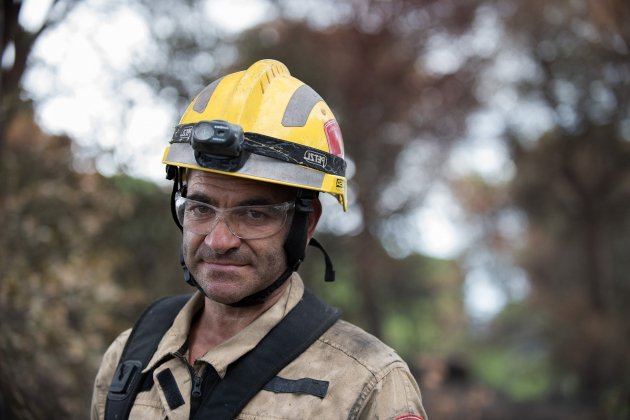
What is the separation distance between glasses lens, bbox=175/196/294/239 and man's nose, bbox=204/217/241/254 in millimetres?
13

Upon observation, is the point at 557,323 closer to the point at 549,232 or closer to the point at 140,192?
the point at 549,232

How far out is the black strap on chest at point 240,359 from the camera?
7.54 ft

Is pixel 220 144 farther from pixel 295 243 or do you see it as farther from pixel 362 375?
pixel 362 375

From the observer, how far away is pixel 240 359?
239cm

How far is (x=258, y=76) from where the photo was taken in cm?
256

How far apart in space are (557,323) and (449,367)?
2.01 meters

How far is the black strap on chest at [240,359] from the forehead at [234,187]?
1.32ft

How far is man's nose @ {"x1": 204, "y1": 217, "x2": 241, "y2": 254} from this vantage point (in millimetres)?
2389

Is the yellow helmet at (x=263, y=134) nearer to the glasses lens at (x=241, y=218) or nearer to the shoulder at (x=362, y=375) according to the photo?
the glasses lens at (x=241, y=218)

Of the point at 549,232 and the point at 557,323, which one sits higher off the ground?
the point at 549,232

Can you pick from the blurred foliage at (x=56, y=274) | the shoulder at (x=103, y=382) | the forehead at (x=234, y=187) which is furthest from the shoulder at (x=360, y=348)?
the blurred foliage at (x=56, y=274)

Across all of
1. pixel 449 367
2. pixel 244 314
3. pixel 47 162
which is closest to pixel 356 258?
pixel 449 367

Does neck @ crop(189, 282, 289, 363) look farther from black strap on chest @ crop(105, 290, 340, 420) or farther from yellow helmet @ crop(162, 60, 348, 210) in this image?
yellow helmet @ crop(162, 60, 348, 210)

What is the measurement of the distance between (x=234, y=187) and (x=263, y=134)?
0.65 ft
